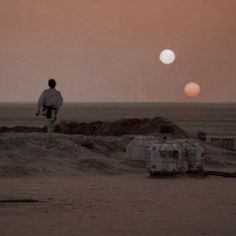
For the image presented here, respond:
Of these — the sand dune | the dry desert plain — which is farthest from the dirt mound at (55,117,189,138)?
the dry desert plain

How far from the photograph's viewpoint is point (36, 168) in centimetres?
2122

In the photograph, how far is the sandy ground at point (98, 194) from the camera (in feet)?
41.8

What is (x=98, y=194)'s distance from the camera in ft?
55.5

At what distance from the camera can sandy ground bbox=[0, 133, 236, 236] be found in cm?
1275

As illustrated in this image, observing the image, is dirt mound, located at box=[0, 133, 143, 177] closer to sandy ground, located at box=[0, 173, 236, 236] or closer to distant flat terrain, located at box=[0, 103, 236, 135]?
sandy ground, located at box=[0, 173, 236, 236]

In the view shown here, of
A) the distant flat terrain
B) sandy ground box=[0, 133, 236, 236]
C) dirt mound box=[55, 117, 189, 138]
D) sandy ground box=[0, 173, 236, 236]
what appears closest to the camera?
sandy ground box=[0, 173, 236, 236]

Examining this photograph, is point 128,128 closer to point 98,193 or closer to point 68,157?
point 68,157

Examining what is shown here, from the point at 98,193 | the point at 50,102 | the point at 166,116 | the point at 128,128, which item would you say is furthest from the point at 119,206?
the point at 166,116

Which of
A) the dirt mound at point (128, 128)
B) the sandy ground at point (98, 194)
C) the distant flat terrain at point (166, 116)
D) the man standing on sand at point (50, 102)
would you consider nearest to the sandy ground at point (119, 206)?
the sandy ground at point (98, 194)

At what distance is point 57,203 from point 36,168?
19.7 ft

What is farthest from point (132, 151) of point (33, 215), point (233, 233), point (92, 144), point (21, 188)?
point (233, 233)

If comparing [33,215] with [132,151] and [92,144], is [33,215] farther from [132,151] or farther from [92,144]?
[92,144]

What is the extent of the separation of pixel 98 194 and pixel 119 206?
188 centimetres

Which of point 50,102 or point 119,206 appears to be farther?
point 50,102
